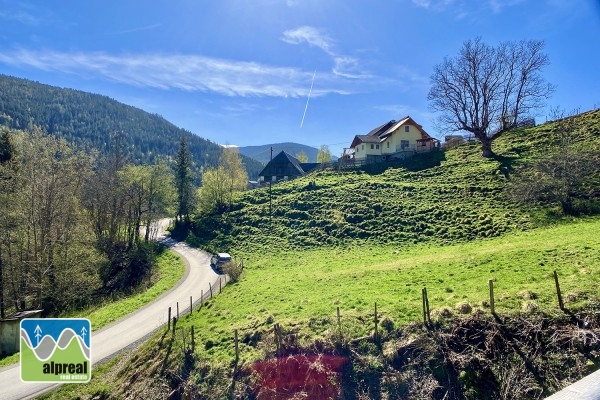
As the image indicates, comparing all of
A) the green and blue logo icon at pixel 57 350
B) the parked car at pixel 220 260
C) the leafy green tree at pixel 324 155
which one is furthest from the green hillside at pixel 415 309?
the leafy green tree at pixel 324 155

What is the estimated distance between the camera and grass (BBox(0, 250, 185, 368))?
27.3 m

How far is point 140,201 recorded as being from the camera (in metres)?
55.7

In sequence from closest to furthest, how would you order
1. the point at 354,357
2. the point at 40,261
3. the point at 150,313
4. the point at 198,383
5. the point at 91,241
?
the point at 354,357 → the point at 198,383 → the point at 150,313 → the point at 40,261 → the point at 91,241

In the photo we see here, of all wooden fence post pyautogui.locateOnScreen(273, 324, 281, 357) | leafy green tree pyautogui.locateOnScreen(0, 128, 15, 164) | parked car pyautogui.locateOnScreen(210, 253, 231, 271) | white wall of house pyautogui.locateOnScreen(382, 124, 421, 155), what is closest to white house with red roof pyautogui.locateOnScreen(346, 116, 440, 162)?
white wall of house pyautogui.locateOnScreen(382, 124, 421, 155)

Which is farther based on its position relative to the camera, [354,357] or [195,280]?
[195,280]

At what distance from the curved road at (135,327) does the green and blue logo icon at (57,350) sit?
695 millimetres

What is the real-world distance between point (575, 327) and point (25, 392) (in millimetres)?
23516

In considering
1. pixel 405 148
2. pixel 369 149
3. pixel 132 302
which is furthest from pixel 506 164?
pixel 132 302

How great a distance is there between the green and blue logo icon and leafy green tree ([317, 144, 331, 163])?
302 ft

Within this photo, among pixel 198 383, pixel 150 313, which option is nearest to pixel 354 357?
pixel 198 383

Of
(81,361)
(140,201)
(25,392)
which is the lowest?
(25,392)

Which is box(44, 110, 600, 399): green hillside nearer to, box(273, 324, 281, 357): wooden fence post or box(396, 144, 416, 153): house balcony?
box(273, 324, 281, 357): wooden fence post

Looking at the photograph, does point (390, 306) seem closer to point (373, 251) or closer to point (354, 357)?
point (354, 357)

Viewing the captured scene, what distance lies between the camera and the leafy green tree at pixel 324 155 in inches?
4217
